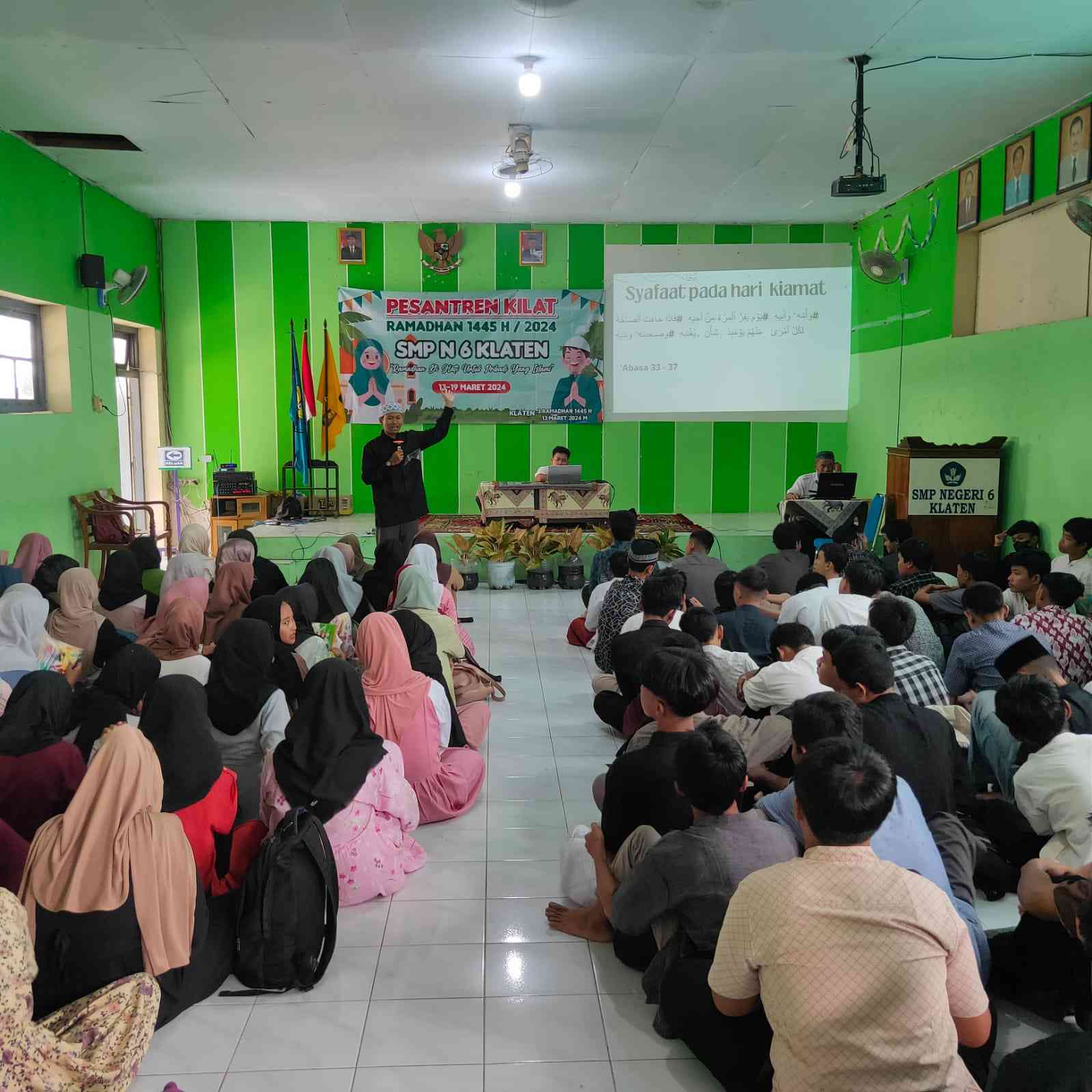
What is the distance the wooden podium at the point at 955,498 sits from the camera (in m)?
6.77

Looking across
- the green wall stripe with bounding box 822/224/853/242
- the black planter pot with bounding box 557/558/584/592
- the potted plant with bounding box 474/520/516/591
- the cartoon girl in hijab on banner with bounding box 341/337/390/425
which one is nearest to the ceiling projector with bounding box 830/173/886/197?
the black planter pot with bounding box 557/558/584/592

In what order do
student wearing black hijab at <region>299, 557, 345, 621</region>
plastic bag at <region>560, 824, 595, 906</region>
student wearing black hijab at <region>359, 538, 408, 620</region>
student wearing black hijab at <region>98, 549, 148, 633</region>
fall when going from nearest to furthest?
plastic bag at <region>560, 824, 595, 906</region>, student wearing black hijab at <region>98, 549, 148, 633</region>, student wearing black hijab at <region>299, 557, 345, 621</region>, student wearing black hijab at <region>359, 538, 408, 620</region>

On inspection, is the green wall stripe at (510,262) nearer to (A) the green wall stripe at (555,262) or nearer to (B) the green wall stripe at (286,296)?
(A) the green wall stripe at (555,262)

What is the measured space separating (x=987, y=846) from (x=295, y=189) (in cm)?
758

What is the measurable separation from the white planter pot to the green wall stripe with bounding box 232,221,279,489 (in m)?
3.17

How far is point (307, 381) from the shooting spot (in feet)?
32.7

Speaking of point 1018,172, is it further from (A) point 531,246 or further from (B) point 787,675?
(B) point 787,675

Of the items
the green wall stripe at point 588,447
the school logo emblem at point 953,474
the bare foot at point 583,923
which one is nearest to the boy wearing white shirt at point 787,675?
the bare foot at point 583,923

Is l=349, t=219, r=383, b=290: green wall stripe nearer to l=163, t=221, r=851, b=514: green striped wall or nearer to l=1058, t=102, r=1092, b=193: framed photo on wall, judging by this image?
l=163, t=221, r=851, b=514: green striped wall

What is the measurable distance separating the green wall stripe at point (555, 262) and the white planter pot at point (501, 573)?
3.38 metres

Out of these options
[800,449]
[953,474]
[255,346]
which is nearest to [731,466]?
[800,449]

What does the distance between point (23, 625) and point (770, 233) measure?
8.49 m

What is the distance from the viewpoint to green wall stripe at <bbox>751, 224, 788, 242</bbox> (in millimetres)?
10203

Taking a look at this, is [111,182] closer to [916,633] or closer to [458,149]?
[458,149]
